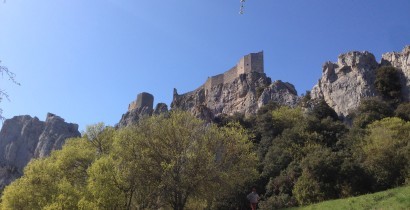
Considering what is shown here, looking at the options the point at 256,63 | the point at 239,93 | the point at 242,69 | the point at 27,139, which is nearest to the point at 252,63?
the point at 256,63

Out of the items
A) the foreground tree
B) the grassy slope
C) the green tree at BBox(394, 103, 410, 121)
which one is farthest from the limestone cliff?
the grassy slope

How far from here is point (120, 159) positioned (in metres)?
28.7

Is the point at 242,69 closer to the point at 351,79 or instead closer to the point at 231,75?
the point at 231,75

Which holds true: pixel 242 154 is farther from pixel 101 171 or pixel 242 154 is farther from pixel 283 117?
pixel 283 117

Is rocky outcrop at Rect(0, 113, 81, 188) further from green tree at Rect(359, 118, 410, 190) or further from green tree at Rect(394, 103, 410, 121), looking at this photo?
green tree at Rect(359, 118, 410, 190)

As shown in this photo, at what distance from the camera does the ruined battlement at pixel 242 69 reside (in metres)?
107

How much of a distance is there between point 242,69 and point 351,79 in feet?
128

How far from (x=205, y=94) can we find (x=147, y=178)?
290 feet

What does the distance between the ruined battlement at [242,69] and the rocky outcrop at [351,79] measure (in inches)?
1133

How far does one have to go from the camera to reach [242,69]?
109 meters

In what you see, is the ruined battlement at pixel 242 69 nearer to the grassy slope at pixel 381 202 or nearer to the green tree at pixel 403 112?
the green tree at pixel 403 112

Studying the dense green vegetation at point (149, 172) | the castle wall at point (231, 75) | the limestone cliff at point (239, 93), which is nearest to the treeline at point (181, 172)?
the dense green vegetation at point (149, 172)

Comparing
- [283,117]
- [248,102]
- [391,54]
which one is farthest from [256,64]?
[283,117]

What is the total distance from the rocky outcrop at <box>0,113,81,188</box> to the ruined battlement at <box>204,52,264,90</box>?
3894 cm
